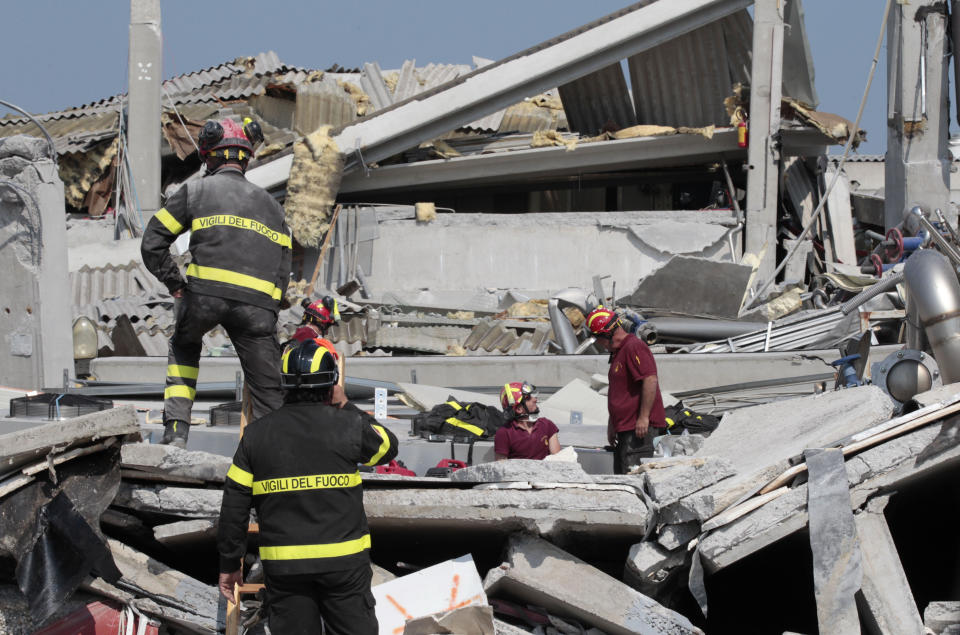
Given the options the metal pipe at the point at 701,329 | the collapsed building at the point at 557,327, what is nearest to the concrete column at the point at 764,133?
the collapsed building at the point at 557,327

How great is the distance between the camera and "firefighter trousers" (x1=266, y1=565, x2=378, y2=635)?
372cm

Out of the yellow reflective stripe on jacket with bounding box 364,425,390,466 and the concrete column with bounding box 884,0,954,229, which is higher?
the concrete column with bounding box 884,0,954,229

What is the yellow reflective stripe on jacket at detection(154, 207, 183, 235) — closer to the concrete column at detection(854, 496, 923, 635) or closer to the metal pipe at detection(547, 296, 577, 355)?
the concrete column at detection(854, 496, 923, 635)

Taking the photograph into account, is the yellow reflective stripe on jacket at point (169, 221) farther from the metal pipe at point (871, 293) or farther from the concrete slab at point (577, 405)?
the metal pipe at point (871, 293)

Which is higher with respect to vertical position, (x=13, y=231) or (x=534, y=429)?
(x=13, y=231)

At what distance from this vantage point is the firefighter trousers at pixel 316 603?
3717 millimetres

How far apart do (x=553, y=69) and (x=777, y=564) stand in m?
11.0

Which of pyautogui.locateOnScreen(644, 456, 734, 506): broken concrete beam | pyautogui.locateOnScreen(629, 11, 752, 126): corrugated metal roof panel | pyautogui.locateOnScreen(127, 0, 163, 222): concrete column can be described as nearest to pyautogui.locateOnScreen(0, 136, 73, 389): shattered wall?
pyautogui.locateOnScreen(644, 456, 734, 506): broken concrete beam

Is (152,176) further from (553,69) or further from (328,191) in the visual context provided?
(553,69)

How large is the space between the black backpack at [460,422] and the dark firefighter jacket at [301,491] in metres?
3.30

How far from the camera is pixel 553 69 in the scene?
50.1 ft

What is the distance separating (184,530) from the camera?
15.5 ft

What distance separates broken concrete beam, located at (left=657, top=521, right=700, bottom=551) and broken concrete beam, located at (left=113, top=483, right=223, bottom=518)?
2094 millimetres

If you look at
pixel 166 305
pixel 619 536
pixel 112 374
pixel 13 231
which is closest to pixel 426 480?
pixel 619 536
